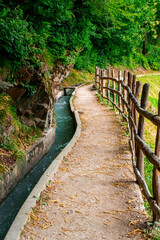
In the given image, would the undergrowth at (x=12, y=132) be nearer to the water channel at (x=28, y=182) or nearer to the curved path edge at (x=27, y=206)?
the water channel at (x=28, y=182)

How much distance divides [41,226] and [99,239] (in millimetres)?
717

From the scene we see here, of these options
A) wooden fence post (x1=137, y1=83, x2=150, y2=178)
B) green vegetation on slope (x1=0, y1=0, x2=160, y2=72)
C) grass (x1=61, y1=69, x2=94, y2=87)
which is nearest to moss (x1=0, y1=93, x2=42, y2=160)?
green vegetation on slope (x1=0, y1=0, x2=160, y2=72)

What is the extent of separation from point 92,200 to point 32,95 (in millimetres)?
3530

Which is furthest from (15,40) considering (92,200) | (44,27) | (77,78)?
(77,78)

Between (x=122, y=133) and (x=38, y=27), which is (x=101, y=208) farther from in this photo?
(x=38, y=27)

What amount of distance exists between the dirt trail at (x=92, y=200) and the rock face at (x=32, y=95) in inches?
62.2

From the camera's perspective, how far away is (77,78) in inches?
784

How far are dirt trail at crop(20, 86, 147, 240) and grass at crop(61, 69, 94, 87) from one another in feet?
45.7

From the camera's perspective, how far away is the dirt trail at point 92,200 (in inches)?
103

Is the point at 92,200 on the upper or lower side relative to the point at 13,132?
lower

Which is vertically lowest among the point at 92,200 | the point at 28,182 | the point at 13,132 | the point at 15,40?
the point at 28,182

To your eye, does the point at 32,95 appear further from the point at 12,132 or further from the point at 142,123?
the point at 142,123

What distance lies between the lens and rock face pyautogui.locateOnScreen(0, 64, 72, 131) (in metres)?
5.29

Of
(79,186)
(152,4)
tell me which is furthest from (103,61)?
(79,186)
